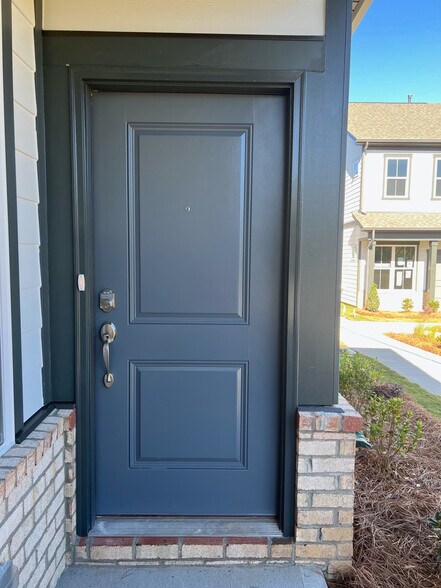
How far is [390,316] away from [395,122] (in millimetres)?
5885

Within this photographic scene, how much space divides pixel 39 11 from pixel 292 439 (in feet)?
7.06

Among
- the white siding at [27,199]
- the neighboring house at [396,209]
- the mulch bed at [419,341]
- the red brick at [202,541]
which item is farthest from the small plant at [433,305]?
the white siding at [27,199]

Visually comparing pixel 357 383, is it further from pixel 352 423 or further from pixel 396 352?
pixel 396 352

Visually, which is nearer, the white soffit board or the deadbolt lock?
the white soffit board

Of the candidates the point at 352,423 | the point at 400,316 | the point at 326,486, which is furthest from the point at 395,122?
the point at 326,486

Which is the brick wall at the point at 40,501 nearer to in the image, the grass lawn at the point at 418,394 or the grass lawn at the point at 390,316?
the grass lawn at the point at 418,394

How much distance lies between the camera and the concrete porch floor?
1.76 meters

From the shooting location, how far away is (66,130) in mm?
1783

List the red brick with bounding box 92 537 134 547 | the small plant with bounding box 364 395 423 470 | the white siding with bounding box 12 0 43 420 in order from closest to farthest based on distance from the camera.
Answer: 1. the white siding with bounding box 12 0 43 420
2. the red brick with bounding box 92 537 134 547
3. the small plant with bounding box 364 395 423 470

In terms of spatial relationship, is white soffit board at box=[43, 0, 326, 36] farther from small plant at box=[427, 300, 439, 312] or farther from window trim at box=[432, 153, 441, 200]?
window trim at box=[432, 153, 441, 200]

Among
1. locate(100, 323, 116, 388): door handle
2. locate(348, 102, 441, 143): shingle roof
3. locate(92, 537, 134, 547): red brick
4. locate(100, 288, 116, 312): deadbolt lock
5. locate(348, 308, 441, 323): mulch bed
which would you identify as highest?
locate(348, 102, 441, 143): shingle roof

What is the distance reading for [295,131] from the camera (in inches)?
72.0

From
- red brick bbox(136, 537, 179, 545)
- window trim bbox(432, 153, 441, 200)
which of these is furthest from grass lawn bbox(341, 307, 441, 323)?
red brick bbox(136, 537, 179, 545)

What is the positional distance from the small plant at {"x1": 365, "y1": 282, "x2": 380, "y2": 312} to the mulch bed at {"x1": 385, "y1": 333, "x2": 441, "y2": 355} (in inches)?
125
